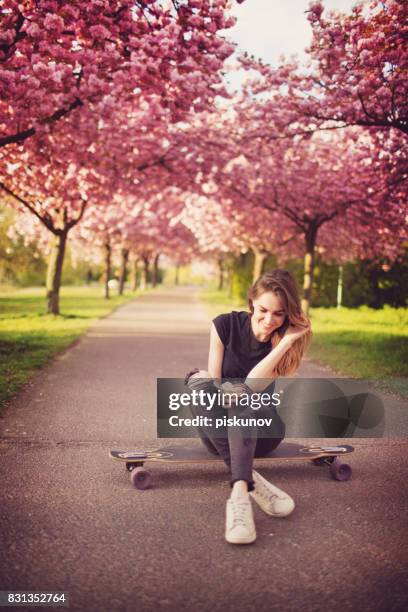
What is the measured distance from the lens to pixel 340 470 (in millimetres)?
4340

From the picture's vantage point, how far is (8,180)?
50.6 feet

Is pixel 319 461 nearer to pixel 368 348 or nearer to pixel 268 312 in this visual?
pixel 268 312

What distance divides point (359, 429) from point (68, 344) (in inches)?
317

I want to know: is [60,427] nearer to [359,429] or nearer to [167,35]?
[359,429]

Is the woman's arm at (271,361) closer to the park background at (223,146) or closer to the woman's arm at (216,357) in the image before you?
the woman's arm at (216,357)

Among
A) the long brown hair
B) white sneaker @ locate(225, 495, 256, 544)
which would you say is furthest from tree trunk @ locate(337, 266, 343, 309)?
white sneaker @ locate(225, 495, 256, 544)

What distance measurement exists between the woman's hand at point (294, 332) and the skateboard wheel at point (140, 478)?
138 centimetres

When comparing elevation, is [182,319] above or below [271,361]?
below

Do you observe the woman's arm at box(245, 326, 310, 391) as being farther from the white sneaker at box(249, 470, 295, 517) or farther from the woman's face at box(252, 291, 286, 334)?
the white sneaker at box(249, 470, 295, 517)

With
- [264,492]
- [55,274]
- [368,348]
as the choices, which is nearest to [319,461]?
[264,492]

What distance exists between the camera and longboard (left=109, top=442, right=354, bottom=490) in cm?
411

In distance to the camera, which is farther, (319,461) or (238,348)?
(319,461)

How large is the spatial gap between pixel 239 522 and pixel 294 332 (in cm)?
→ 136

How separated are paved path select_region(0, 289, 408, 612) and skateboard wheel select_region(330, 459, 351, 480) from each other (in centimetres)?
7
